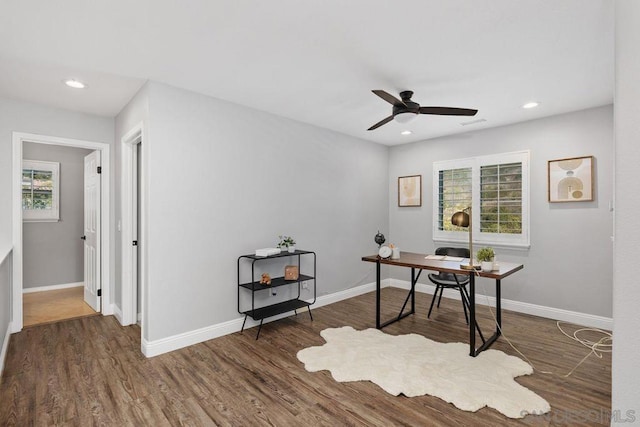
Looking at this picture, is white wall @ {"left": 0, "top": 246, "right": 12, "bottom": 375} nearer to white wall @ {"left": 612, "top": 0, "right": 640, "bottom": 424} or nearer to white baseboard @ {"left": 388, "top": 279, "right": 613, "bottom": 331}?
white wall @ {"left": 612, "top": 0, "right": 640, "bottom": 424}

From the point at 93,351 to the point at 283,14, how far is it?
3.33 meters

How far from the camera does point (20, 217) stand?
344cm

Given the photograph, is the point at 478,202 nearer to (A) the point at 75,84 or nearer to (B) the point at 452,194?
(B) the point at 452,194

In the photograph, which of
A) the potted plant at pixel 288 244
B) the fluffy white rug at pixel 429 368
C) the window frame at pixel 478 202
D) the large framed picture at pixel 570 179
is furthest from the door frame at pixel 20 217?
the large framed picture at pixel 570 179

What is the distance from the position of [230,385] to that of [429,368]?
1614 mm

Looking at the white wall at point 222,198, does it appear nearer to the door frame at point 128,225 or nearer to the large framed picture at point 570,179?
the door frame at point 128,225

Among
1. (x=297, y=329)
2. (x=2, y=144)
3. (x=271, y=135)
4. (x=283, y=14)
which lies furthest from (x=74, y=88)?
(x=297, y=329)

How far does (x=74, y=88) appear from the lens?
309cm

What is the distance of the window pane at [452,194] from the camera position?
4.67 metres

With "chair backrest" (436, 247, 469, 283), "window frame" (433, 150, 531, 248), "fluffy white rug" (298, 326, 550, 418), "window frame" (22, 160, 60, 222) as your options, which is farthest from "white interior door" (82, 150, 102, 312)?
"window frame" (433, 150, 531, 248)

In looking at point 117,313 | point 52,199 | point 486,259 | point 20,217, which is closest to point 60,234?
point 52,199

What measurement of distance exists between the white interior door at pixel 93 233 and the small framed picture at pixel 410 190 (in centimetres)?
444

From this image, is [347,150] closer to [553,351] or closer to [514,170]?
[514,170]

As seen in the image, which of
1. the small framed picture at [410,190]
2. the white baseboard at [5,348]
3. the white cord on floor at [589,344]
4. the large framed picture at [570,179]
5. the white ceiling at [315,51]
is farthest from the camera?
the small framed picture at [410,190]
